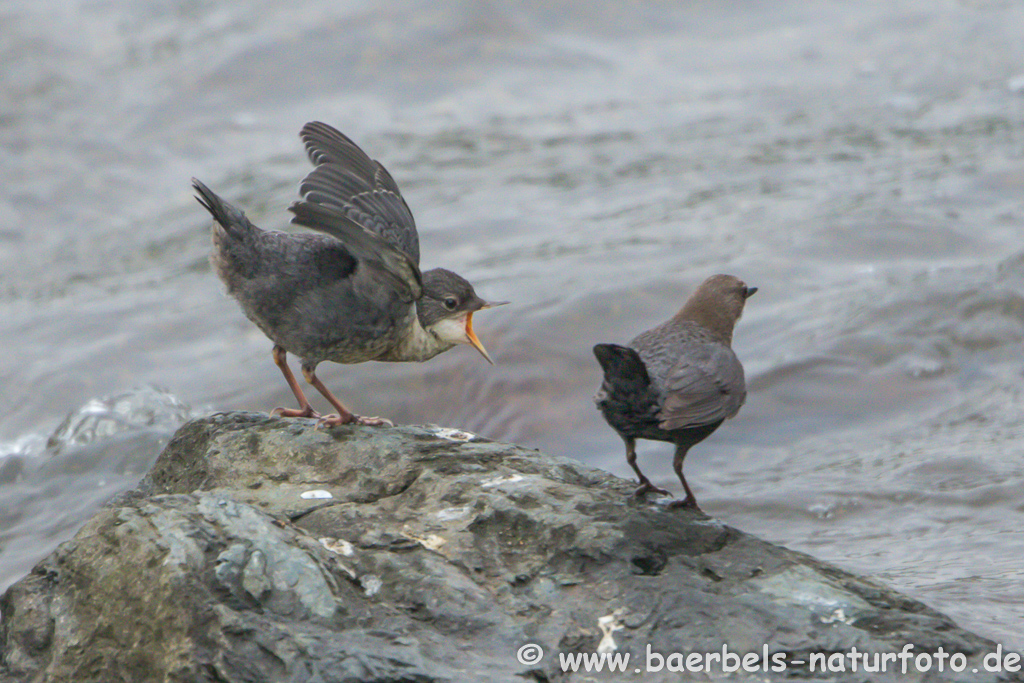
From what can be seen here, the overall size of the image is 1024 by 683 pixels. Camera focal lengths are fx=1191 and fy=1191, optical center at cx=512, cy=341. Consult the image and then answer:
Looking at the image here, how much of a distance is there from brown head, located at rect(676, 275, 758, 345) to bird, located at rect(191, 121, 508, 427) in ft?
2.77

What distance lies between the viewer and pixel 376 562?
11.2 ft

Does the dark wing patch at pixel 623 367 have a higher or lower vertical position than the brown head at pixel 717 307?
higher

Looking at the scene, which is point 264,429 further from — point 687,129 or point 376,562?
point 687,129

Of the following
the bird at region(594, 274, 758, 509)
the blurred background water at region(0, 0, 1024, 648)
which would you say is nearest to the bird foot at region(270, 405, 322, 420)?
the bird at region(594, 274, 758, 509)

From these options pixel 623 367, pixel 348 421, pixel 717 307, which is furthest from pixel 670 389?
pixel 348 421

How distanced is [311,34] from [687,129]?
531 centimetres

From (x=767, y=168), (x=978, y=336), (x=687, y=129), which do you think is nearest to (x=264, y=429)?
(x=978, y=336)

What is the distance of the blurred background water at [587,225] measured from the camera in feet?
22.2

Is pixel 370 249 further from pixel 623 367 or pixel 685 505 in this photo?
pixel 685 505

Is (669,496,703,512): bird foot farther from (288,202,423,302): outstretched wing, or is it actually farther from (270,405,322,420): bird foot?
(270,405,322,420): bird foot

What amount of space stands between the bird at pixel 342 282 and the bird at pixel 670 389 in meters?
0.71

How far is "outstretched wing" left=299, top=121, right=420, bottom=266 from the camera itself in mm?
4684

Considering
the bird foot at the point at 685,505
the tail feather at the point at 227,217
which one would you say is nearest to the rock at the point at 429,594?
the bird foot at the point at 685,505

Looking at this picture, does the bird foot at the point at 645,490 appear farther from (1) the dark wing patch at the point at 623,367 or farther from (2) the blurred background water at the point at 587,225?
(2) the blurred background water at the point at 587,225
